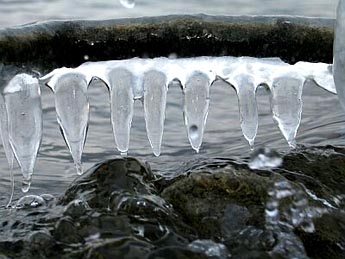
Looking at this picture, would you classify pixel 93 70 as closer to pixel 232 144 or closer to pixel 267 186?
pixel 267 186

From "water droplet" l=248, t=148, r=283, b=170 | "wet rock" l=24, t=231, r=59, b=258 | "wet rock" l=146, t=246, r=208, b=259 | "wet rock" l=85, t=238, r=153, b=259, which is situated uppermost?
"wet rock" l=85, t=238, r=153, b=259

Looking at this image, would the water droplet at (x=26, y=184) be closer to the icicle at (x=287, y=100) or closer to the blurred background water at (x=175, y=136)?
the blurred background water at (x=175, y=136)

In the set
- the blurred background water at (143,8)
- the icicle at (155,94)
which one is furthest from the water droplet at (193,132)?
the blurred background water at (143,8)

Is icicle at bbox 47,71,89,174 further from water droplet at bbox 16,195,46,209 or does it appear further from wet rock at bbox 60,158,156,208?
water droplet at bbox 16,195,46,209

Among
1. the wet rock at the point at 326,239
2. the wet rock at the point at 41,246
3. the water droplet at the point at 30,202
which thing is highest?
the wet rock at the point at 326,239

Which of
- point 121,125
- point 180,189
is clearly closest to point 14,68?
point 121,125

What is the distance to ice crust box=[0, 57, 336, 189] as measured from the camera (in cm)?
329

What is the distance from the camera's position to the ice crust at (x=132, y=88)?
329 cm

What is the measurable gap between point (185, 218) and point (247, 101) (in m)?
0.49

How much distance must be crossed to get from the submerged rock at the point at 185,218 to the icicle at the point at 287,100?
Result: 21 centimetres

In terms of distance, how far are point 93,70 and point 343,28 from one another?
90 centimetres

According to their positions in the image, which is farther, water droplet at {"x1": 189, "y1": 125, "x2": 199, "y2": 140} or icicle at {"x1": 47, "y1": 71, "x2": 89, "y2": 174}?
water droplet at {"x1": 189, "y1": 125, "x2": 199, "y2": 140}

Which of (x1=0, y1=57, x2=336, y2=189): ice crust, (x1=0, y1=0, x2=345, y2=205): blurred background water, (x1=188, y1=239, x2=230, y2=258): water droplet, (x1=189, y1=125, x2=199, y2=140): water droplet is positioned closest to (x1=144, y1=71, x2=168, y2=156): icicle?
(x1=0, y1=57, x2=336, y2=189): ice crust

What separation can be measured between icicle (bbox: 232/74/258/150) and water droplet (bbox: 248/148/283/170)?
0.31 m
